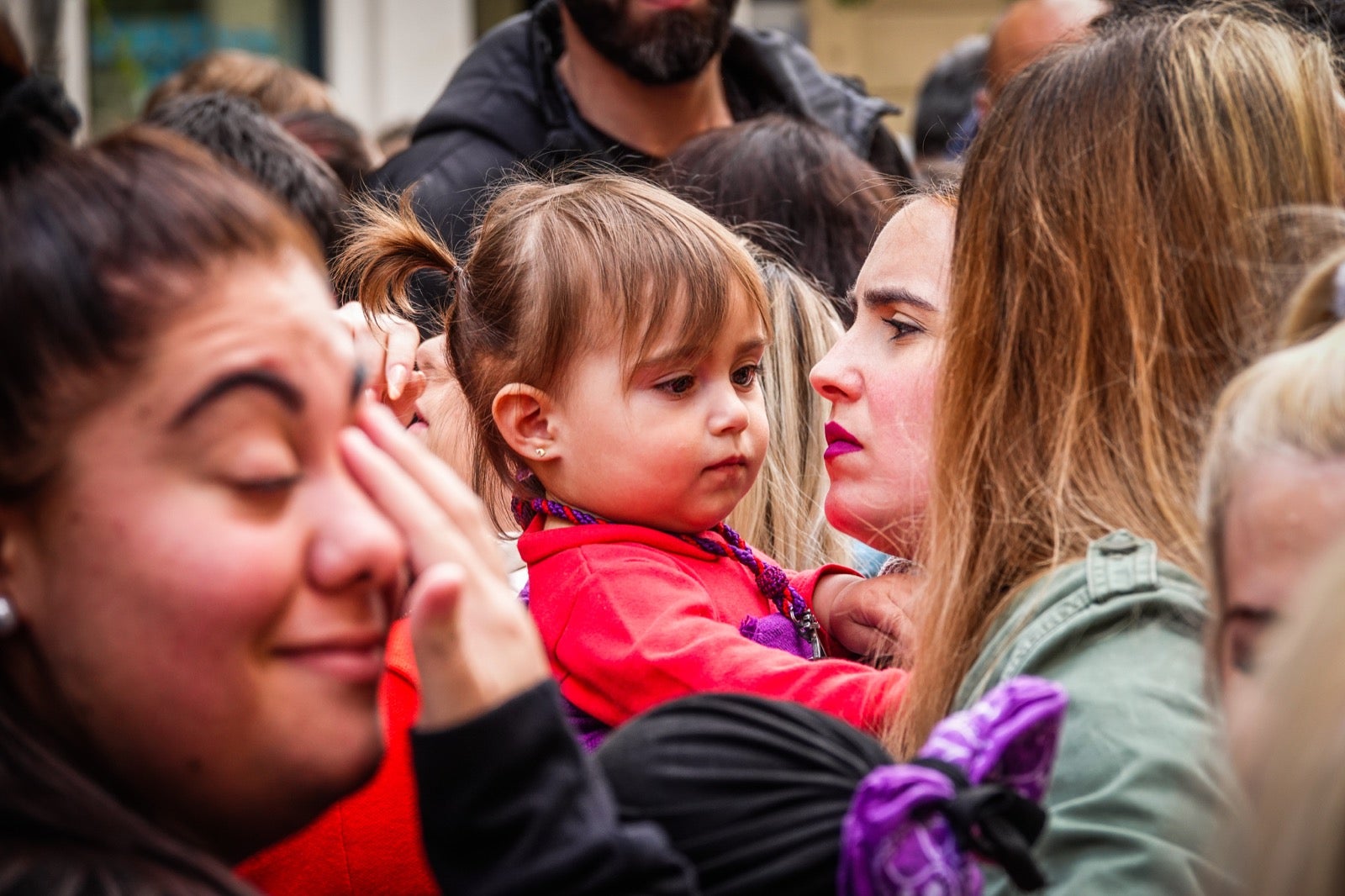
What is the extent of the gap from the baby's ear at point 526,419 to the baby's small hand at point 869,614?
0.52 metres

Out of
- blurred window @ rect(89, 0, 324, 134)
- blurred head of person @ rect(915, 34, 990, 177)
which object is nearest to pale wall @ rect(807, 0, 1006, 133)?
blurred window @ rect(89, 0, 324, 134)

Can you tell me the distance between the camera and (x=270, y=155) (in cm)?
377

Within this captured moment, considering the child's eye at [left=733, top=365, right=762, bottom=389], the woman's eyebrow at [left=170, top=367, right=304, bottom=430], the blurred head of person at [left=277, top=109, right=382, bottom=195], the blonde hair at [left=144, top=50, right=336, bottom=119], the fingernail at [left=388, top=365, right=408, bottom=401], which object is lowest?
the blonde hair at [left=144, top=50, right=336, bottom=119]

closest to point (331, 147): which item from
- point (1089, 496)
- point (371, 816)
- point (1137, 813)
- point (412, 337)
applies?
point (412, 337)

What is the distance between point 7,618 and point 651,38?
3373mm

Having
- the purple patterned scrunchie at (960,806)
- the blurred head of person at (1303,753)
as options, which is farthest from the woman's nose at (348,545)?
the blurred head of person at (1303,753)

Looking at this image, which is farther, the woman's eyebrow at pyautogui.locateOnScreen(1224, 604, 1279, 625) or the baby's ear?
the baby's ear

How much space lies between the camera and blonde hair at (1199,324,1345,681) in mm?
1195

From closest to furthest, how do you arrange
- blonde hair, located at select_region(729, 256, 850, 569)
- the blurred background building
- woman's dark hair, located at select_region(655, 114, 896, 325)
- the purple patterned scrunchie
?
the purple patterned scrunchie < blonde hair, located at select_region(729, 256, 850, 569) < woman's dark hair, located at select_region(655, 114, 896, 325) < the blurred background building

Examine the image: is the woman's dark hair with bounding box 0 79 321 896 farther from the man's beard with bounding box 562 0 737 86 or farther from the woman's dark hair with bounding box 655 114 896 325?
the man's beard with bounding box 562 0 737 86

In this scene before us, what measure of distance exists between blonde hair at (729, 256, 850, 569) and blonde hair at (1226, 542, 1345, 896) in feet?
6.35

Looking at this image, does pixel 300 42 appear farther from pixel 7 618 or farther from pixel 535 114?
pixel 7 618

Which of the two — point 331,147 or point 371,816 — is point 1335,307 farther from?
point 331,147

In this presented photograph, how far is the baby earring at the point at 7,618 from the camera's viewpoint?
108 cm
